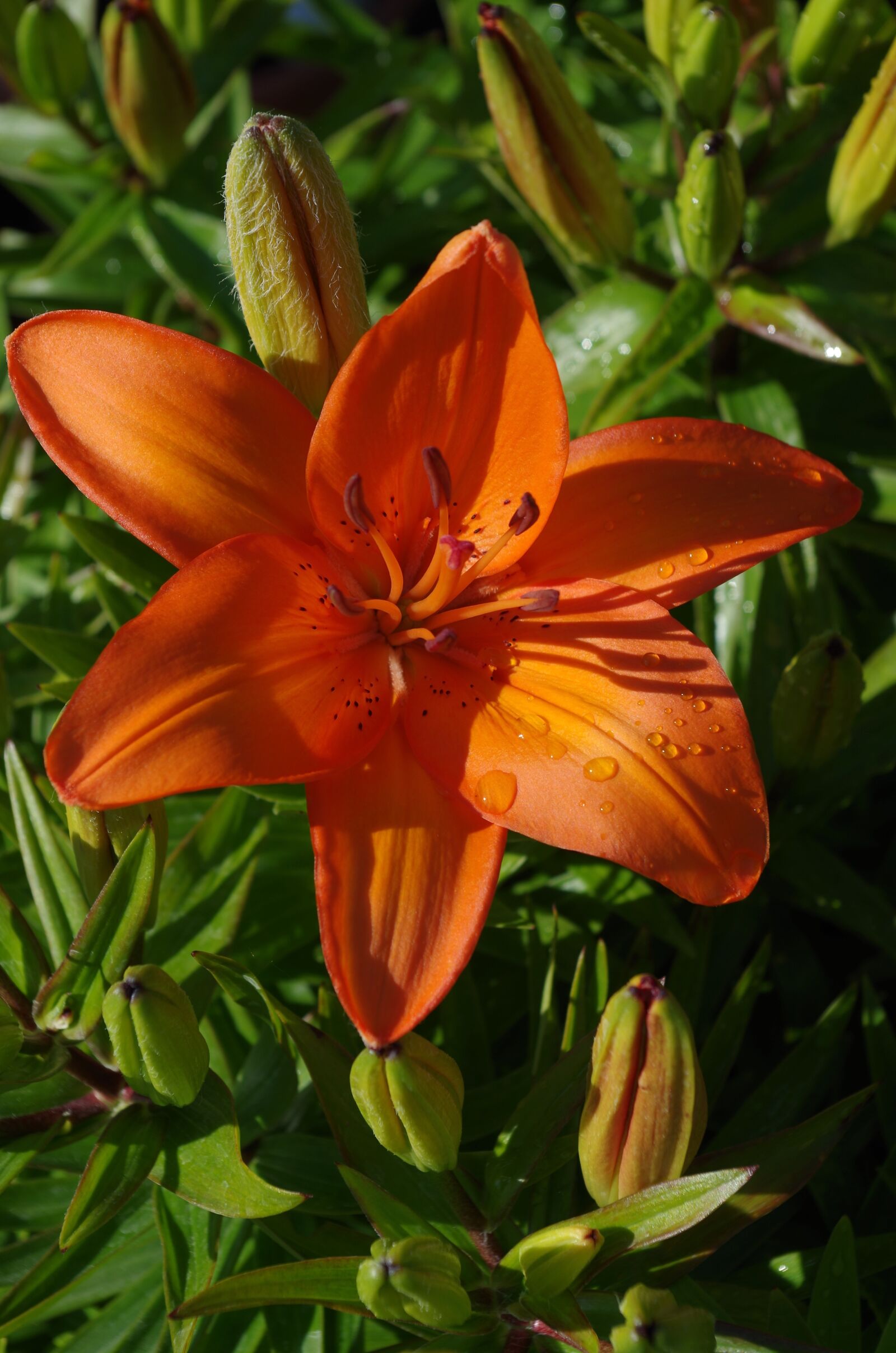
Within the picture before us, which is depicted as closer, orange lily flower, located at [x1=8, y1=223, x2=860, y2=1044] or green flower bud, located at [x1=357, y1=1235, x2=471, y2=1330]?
green flower bud, located at [x1=357, y1=1235, x2=471, y2=1330]

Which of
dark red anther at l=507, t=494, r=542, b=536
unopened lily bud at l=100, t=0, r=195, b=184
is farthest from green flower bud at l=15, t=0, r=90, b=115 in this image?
dark red anther at l=507, t=494, r=542, b=536

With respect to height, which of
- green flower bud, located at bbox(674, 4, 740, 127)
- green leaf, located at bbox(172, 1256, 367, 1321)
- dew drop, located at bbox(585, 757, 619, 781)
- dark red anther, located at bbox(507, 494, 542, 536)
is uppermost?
green flower bud, located at bbox(674, 4, 740, 127)

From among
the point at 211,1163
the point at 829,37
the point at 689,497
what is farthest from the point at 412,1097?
the point at 829,37

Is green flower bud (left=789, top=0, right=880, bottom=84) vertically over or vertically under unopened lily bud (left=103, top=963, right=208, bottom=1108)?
over

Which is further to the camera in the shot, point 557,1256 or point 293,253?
point 293,253

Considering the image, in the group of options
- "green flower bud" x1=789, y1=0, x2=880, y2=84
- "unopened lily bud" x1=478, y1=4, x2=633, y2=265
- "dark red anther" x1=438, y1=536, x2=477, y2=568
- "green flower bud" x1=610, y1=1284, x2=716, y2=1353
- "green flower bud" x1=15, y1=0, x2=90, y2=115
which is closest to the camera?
"green flower bud" x1=610, y1=1284, x2=716, y2=1353

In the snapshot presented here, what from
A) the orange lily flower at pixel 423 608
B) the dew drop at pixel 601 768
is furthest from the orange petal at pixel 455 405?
the dew drop at pixel 601 768

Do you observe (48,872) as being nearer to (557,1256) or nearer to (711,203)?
(557,1256)

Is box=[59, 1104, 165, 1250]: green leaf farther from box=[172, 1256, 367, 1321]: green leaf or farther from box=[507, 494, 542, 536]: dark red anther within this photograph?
box=[507, 494, 542, 536]: dark red anther
